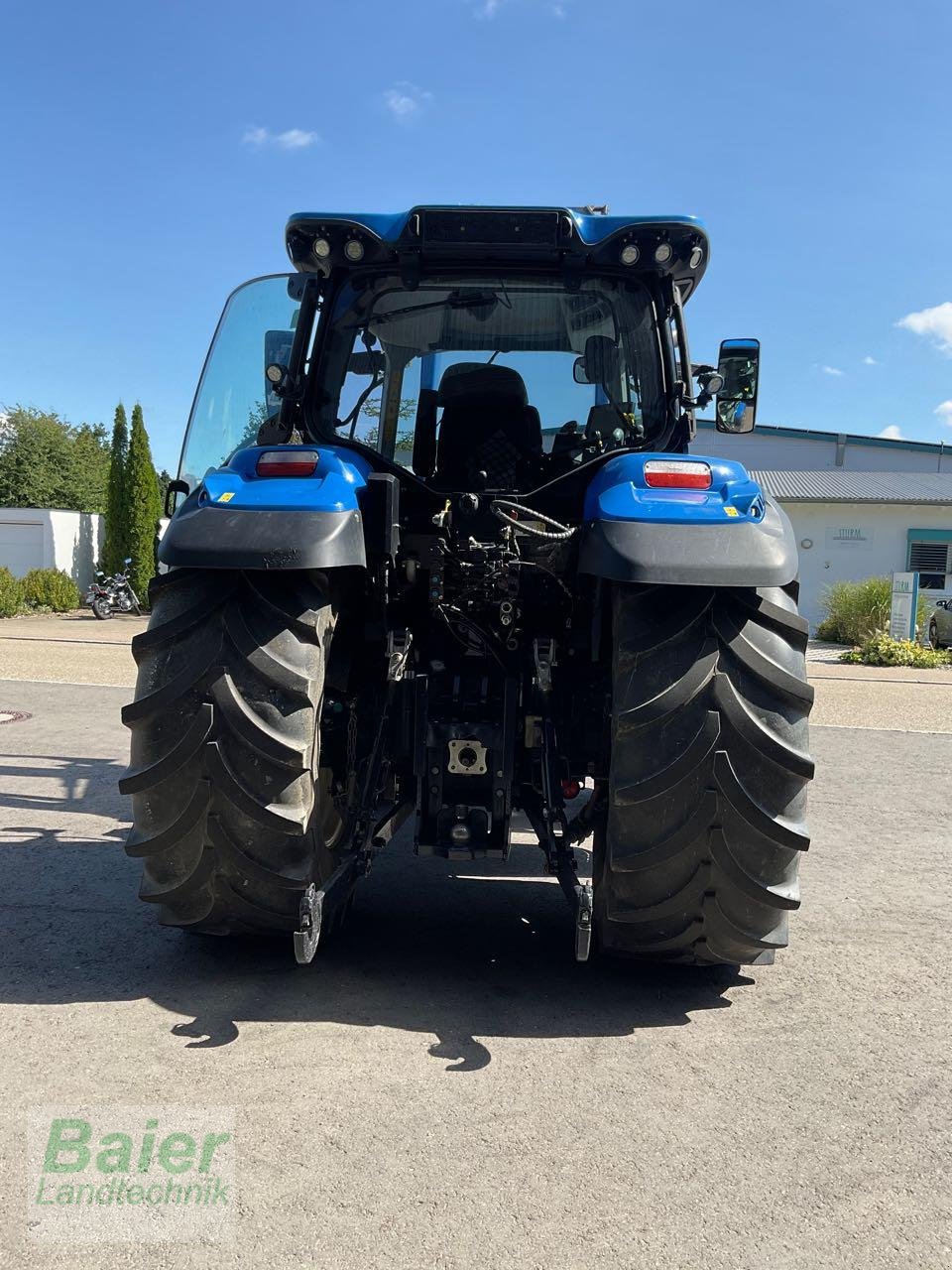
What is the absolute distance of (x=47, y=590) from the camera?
77.0 feet

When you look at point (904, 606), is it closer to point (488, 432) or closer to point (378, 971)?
point (488, 432)

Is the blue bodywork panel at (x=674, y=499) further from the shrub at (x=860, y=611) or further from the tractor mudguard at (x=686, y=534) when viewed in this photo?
the shrub at (x=860, y=611)

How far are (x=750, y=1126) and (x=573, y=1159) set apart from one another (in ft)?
1.67

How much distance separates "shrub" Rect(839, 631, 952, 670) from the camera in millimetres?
17703

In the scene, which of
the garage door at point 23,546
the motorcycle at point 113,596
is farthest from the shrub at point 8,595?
the garage door at point 23,546

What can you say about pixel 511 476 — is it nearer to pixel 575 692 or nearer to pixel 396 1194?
pixel 575 692

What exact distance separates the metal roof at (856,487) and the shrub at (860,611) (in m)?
6.09

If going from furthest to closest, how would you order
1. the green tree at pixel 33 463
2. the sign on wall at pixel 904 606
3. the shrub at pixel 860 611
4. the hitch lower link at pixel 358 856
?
the green tree at pixel 33 463 < the shrub at pixel 860 611 < the sign on wall at pixel 904 606 < the hitch lower link at pixel 358 856

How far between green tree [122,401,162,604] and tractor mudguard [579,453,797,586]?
2302 centimetres

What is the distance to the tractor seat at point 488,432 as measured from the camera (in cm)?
406

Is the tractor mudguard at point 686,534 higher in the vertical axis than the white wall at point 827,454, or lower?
lower

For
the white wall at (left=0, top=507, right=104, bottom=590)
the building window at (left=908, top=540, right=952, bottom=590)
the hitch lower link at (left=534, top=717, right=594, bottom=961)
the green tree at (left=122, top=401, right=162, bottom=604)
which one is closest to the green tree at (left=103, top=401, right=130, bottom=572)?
the green tree at (left=122, top=401, right=162, bottom=604)

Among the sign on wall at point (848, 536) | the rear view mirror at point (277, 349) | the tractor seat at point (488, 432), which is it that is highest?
the sign on wall at point (848, 536)

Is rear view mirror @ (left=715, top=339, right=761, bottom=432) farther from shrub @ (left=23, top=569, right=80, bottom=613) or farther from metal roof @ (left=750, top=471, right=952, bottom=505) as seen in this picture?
metal roof @ (left=750, top=471, right=952, bottom=505)
